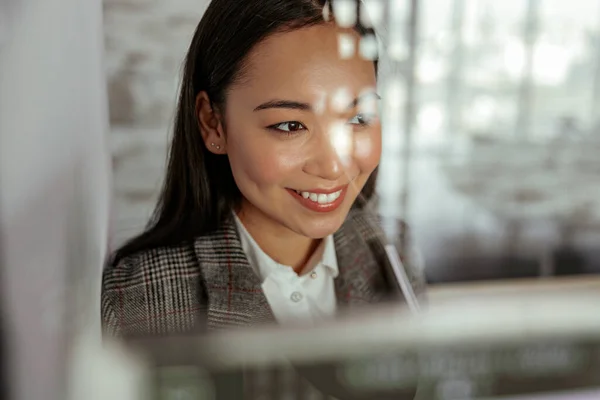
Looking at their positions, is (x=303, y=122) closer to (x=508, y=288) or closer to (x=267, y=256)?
(x=267, y=256)

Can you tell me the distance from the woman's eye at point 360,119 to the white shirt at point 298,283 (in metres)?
0.10

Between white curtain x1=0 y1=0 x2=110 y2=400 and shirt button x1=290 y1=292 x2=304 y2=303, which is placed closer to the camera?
white curtain x1=0 y1=0 x2=110 y2=400

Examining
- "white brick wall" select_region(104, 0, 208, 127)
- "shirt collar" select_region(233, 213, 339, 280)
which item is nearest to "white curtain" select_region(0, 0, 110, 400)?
"white brick wall" select_region(104, 0, 208, 127)

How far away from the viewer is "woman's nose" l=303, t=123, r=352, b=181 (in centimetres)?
46

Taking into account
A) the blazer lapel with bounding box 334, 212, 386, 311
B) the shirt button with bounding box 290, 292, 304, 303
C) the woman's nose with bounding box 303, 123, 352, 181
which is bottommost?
the shirt button with bounding box 290, 292, 304, 303

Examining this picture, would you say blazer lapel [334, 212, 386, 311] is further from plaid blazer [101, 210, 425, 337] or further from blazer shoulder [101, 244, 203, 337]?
blazer shoulder [101, 244, 203, 337]

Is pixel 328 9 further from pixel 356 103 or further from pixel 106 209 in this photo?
pixel 106 209

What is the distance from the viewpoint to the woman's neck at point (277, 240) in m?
0.50

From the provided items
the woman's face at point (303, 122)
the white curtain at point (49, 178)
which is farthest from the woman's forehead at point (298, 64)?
the white curtain at point (49, 178)

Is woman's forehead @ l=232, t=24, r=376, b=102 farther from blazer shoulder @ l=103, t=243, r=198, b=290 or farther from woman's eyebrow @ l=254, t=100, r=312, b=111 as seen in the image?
blazer shoulder @ l=103, t=243, r=198, b=290

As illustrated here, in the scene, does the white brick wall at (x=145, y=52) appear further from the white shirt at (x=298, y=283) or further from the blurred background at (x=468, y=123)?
the white shirt at (x=298, y=283)

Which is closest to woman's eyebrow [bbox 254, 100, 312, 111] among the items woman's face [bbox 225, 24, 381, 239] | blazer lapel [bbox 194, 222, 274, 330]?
woman's face [bbox 225, 24, 381, 239]

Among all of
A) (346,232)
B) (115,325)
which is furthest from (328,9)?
(115,325)

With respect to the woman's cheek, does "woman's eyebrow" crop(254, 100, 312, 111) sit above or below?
above
